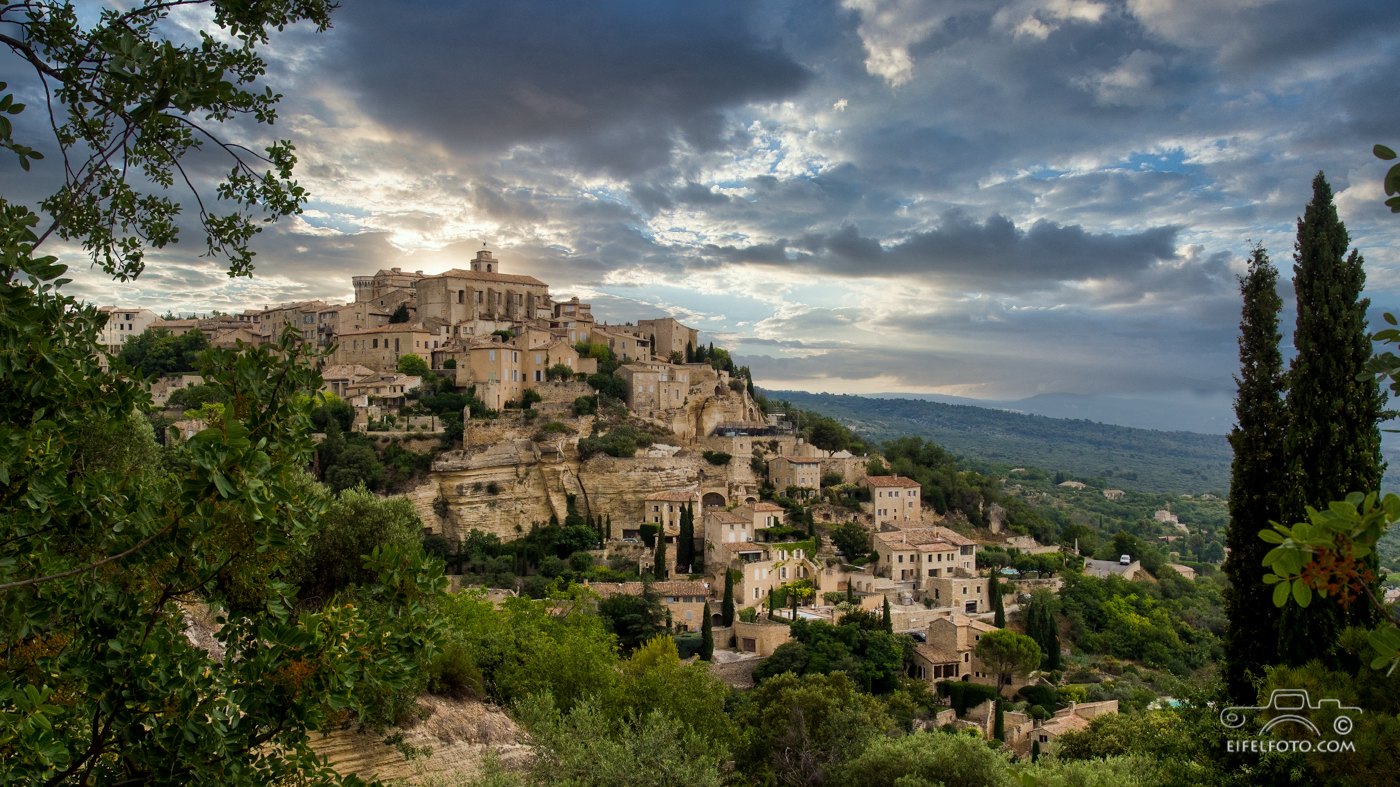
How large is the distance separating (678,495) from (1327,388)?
35293 mm

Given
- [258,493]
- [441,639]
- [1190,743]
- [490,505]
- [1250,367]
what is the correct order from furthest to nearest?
[490,505] → [1250,367] → [1190,743] → [441,639] → [258,493]

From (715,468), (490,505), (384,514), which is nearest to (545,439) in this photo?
(490,505)

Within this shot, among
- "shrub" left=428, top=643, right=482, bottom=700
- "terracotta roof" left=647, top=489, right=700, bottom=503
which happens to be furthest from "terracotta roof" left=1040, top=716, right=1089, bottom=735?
"terracotta roof" left=647, top=489, right=700, bottom=503

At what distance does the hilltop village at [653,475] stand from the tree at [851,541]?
285 millimetres

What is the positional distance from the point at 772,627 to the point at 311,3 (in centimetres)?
3098

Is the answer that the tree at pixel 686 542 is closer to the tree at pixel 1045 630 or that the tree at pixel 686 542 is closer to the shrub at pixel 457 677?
the tree at pixel 1045 630

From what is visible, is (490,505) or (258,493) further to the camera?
(490,505)

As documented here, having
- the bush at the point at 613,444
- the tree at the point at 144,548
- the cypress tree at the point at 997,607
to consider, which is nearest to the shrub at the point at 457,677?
the tree at the point at 144,548

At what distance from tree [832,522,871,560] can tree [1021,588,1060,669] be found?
8.87 metres

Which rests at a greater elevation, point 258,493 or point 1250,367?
point 1250,367

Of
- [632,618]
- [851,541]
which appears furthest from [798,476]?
[632,618]

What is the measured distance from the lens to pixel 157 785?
365 cm

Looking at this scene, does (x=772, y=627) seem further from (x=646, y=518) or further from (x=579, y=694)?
(x=579, y=694)

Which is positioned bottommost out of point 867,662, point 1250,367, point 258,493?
point 867,662
